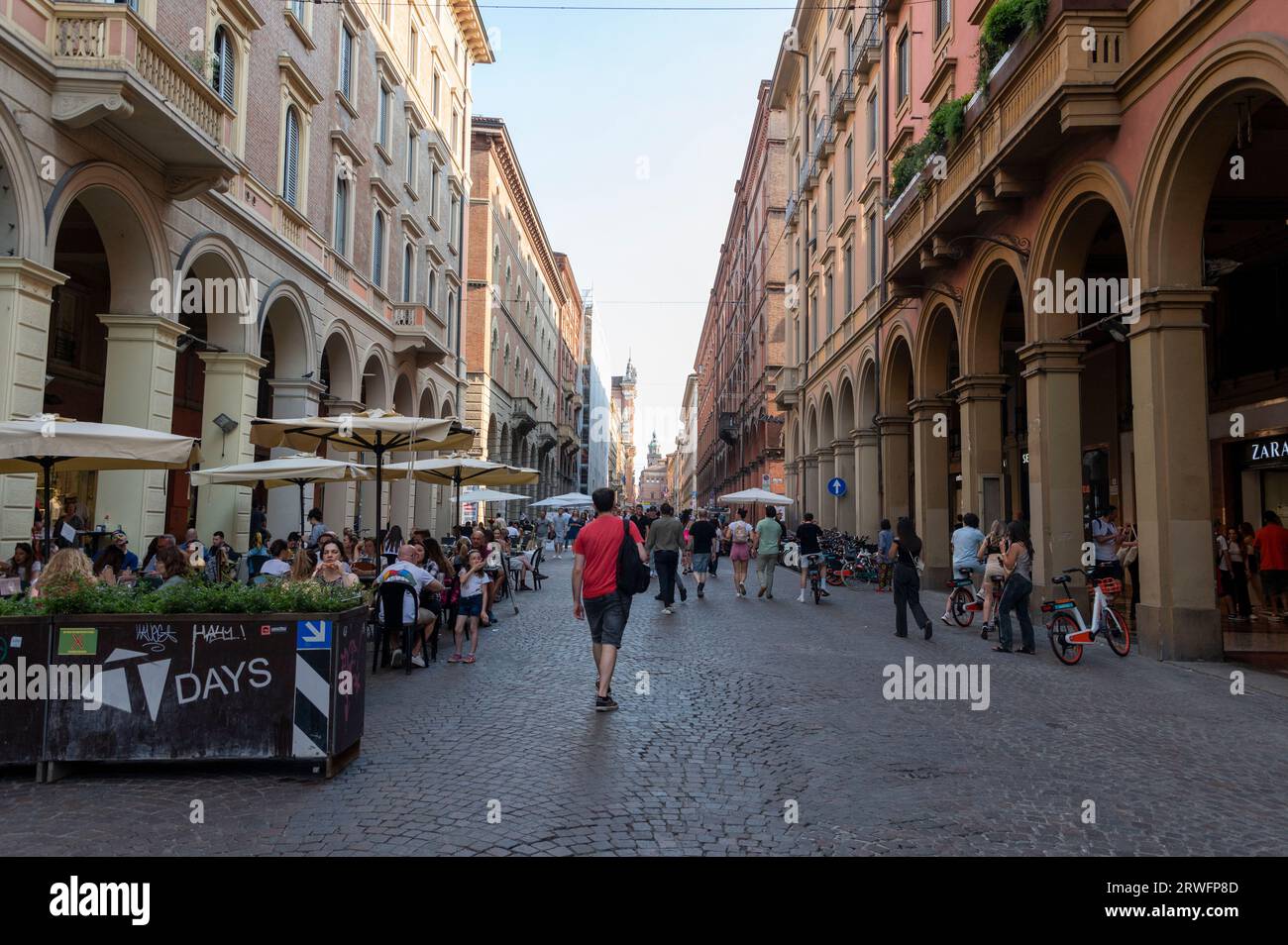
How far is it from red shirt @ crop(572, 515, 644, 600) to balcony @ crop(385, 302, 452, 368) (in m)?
21.0

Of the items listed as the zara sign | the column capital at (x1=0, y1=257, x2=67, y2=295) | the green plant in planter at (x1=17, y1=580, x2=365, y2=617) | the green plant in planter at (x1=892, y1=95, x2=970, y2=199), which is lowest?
Answer: the green plant in planter at (x1=17, y1=580, x2=365, y2=617)

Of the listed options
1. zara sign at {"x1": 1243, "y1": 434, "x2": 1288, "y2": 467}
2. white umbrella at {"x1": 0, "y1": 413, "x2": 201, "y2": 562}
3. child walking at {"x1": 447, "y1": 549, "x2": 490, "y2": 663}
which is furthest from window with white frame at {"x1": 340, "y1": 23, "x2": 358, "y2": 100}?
zara sign at {"x1": 1243, "y1": 434, "x2": 1288, "y2": 467}

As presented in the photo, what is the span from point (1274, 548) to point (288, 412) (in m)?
19.0

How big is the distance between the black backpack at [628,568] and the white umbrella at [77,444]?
14.1 ft

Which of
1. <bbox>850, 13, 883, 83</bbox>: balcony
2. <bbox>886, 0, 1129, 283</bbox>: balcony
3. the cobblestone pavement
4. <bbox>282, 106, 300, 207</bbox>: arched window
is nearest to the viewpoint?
the cobblestone pavement

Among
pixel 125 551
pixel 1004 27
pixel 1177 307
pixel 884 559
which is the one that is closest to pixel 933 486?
pixel 884 559

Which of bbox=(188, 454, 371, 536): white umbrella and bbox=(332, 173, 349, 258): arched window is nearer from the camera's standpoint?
bbox=(188, 454, 371, 536): white umbrella

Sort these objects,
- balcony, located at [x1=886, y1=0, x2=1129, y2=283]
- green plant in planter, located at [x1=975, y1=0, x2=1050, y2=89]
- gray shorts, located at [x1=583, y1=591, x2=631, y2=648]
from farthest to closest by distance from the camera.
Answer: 1. green plant in planter, located at [x1=975, y1=0, x2=1050, y2=89]
2. balcony, located at [x1=886, y1=0, x2=1129, y2=283]
3. gray shorts, located at [x1=583, y1=591, x2=631, y2=648]

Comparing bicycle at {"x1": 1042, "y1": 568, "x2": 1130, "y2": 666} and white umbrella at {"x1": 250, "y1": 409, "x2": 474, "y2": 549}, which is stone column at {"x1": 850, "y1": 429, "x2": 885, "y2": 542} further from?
white umbrella at {"x1": 250, "y1": 409, "x2": 474, "y2": 549}

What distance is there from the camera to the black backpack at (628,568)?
8000 mm

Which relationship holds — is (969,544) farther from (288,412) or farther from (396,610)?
(288,412)

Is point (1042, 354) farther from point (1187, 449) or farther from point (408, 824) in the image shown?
point (408, 824)

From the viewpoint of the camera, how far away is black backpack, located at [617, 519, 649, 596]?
8000 millimetres

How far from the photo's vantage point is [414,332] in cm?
2762
